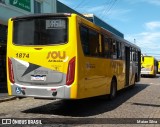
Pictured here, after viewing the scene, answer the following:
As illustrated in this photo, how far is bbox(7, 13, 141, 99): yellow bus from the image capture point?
455 inches

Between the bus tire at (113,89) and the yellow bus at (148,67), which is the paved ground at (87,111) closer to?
the bus tire at (113,89)

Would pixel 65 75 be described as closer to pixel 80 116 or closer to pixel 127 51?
pixel 80 116

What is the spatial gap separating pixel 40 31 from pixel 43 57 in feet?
2.79

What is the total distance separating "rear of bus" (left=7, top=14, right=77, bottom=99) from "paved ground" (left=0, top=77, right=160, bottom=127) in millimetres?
696

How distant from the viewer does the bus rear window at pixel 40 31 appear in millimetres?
11781

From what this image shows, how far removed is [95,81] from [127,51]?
752 centimetres

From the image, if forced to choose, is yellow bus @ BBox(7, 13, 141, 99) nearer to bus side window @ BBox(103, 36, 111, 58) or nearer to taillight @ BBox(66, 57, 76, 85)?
taillight @ BBox(66, 57, 76, 85)

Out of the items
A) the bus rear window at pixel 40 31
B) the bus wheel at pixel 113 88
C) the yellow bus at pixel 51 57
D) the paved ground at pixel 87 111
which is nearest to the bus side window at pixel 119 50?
the bus wheel at pixel 113 88

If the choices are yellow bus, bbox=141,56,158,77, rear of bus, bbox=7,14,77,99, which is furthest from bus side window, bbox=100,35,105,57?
yellow bus, bbox=141,56,158,77

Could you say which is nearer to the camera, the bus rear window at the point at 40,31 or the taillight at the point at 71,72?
the taillight at the point at 71,72

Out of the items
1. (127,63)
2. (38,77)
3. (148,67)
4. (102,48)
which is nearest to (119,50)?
(127,63)

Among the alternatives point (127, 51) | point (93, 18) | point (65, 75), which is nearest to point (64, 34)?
point (65, 75)

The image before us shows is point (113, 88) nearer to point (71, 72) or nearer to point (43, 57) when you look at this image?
point (71, 72)

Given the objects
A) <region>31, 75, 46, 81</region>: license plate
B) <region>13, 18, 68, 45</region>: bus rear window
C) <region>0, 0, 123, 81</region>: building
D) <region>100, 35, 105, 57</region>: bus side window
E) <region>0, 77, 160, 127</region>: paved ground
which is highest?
<region>0, 0, 123, 81</region>: building
